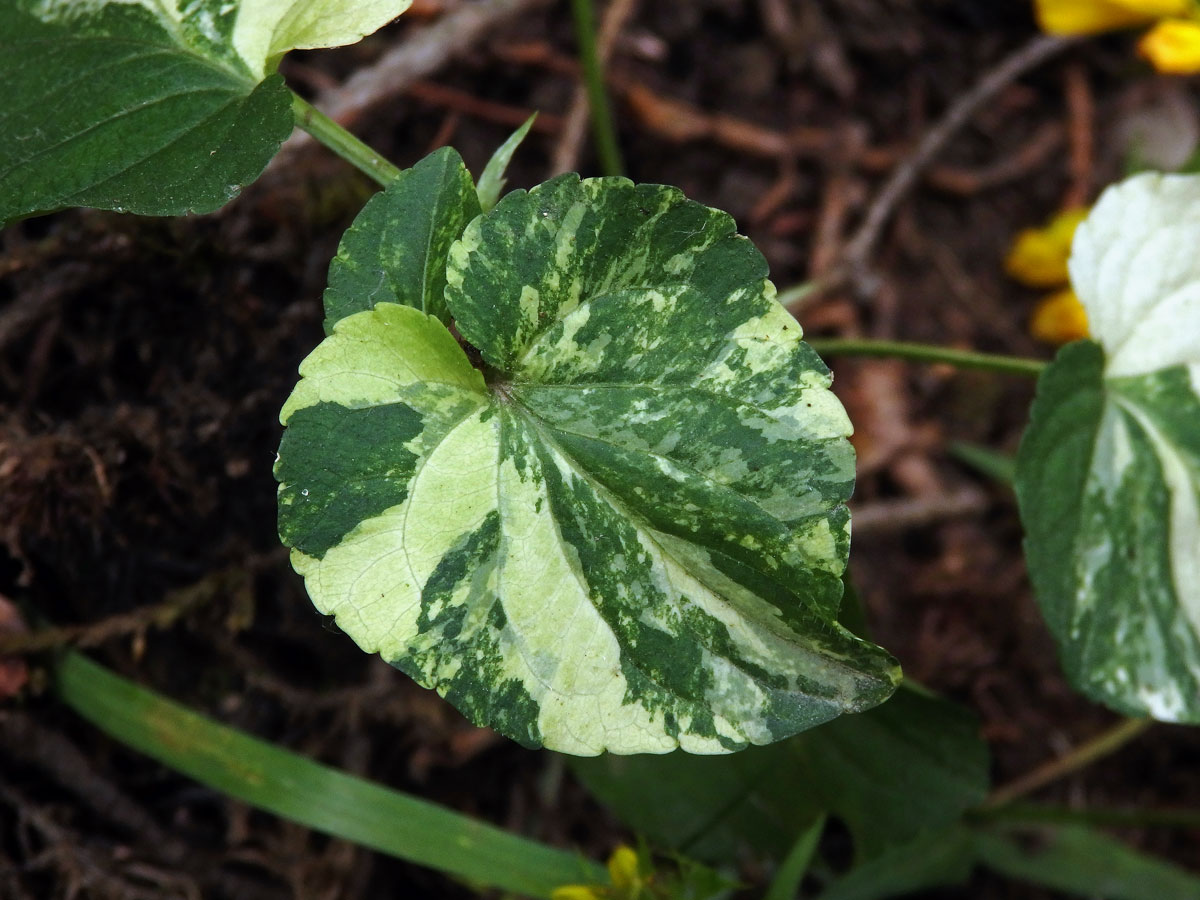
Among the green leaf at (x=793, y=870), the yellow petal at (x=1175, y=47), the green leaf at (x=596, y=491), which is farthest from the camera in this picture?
the yellow petal at (x=1175, y=47)

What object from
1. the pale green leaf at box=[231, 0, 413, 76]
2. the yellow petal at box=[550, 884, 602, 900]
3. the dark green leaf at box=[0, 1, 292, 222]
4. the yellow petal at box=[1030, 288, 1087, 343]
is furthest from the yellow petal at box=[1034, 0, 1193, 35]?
the yellow petal at box=[550, 884, 602, 900]

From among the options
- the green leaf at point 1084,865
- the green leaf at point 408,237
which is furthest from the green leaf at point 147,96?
the green leaf at point 1084,865

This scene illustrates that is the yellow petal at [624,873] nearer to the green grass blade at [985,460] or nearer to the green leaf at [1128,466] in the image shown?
the green leaf at [1128,466]

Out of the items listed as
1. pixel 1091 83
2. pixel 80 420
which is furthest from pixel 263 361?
pixel 1091 83

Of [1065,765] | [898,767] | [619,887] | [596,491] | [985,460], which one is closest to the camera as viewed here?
[596,491]

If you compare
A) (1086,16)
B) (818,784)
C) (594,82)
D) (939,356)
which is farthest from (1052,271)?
(818,784)

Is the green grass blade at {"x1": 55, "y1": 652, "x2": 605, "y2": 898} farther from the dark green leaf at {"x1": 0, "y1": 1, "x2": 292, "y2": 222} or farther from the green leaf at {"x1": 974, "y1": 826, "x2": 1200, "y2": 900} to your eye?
the green leaf at {"x1": 974, "y1": 826, "x2": 1200, "y2": 900}

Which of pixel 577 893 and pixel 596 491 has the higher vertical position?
pixel 596 491

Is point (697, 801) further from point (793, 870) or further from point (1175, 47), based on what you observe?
point (1175, 47)
